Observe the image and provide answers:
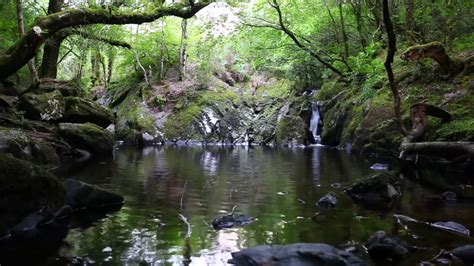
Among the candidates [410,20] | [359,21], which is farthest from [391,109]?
[359,21]

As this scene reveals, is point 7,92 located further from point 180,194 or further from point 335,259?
point 335,259

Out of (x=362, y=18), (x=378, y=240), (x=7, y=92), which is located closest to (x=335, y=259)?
(x=378, y=240)

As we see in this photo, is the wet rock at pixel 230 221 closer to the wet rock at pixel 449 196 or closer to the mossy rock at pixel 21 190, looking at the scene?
the mossy rock at pixel 21 190

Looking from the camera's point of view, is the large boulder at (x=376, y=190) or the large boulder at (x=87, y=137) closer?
the large boulder at (x=376, y=190)

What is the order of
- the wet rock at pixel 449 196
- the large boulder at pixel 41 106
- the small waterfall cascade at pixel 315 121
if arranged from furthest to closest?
the small waterfall cascade at pixel 315 121, the large boulder at pixel 41 106, the wet rock at pixel 449 196

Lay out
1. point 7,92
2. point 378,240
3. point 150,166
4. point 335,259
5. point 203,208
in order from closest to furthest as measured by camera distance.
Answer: point 335,259 < point 378,240 < point 203,208 < point 150,166 < point 7,92

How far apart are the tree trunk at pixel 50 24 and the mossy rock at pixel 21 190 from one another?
8.40m

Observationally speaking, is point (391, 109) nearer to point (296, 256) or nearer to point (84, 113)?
point (84, 113)

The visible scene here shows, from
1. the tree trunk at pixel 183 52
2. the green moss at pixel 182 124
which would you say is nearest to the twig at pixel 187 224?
the green moss at pixel 182 124

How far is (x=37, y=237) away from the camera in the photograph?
5863 mm

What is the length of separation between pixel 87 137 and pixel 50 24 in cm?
526

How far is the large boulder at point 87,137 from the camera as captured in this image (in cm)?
1681

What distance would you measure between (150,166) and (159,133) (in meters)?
13.3

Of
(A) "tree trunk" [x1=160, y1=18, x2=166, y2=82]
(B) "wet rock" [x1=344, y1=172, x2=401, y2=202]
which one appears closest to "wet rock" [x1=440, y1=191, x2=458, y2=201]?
(B) "wet rock" [x1=344, y1=172, x2=401, y2=202]
